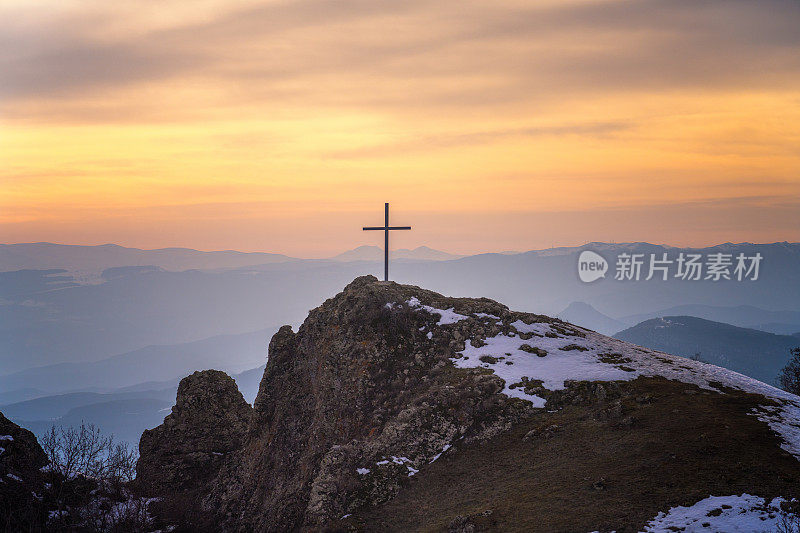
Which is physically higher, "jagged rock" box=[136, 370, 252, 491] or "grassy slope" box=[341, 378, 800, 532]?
"grassy slope" box=[341, 378, 800, 532]

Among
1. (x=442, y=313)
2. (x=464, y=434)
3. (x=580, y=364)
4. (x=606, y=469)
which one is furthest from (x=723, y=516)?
(x=442, y=313)

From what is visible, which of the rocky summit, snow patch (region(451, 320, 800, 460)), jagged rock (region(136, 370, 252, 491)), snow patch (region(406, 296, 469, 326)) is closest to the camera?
the rocky summit

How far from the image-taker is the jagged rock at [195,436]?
4456 cm

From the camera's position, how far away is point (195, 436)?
46469 millimetres

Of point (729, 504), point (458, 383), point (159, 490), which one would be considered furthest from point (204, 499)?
point (729, 504)

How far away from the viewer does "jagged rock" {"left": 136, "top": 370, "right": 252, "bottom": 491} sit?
4456 cm

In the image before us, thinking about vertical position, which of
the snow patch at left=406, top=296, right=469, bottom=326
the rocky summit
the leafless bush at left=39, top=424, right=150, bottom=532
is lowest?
the leafless bush at left=39, top=424, right=150, bottom=532

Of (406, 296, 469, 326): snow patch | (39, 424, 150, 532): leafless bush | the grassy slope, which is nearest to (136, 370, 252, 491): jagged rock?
(39, 424, 150, 532): leafless bush

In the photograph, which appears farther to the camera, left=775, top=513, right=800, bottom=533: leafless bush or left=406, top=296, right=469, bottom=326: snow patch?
left=406, top=296, right=469, bottom=326: snow patch

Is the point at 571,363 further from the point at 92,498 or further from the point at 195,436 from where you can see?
the point at 92,498

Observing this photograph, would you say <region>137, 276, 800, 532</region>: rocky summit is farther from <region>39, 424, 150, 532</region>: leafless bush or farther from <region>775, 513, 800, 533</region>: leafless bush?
<region>39, 424, 150, 532</region>: leafless bush

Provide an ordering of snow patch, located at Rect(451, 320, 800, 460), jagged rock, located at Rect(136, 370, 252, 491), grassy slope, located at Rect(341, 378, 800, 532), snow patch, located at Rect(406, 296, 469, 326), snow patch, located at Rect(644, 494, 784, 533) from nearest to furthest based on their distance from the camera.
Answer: snow patch, located at Rect(644, 494, 784, 533), grassy slope, located at Rect(341, 378, 800, 532), snow patch, located at Rect(451, 320, 800, 460), snow patch, located at Rect(406, 296, 469, 326), jagged rock, located at Rect(136, 370, 252, 491)

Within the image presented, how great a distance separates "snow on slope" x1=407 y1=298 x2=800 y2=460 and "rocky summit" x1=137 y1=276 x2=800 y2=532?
0.13m

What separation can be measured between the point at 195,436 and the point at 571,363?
29215 millimetres
